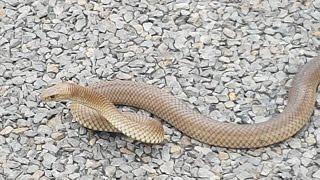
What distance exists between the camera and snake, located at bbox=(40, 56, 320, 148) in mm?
5512

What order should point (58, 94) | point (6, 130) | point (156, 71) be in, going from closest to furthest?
point (58, 94), point (6, 130), point (156, 71)

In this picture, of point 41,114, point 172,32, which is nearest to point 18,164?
point 41,114

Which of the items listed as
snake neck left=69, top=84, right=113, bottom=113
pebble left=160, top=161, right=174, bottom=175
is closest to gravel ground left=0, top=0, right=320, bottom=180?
pebble left=160, top=161, right=174, bottom=175

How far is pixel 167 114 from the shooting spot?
5.87 m

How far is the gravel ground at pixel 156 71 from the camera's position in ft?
18.1

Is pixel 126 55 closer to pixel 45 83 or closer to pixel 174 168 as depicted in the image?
pixel 45 83

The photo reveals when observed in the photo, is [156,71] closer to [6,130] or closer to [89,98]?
[89,98]

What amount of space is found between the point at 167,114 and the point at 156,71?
635 mm

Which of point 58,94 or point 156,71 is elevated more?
point 58,94

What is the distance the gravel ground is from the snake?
10 centimetres

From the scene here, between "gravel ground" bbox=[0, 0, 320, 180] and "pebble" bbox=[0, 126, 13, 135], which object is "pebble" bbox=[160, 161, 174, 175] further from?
"pebble" bbox=[0, 126, 13, 135]

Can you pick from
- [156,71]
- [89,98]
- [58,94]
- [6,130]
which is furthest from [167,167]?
[6,130]

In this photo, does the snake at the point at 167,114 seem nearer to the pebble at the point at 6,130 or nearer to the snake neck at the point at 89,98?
the snake neck at the point at 89,98

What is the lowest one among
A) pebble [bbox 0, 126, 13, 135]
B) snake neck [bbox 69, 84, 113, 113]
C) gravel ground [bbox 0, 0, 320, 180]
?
pebble [bbox 0, 126, 13, 135]
